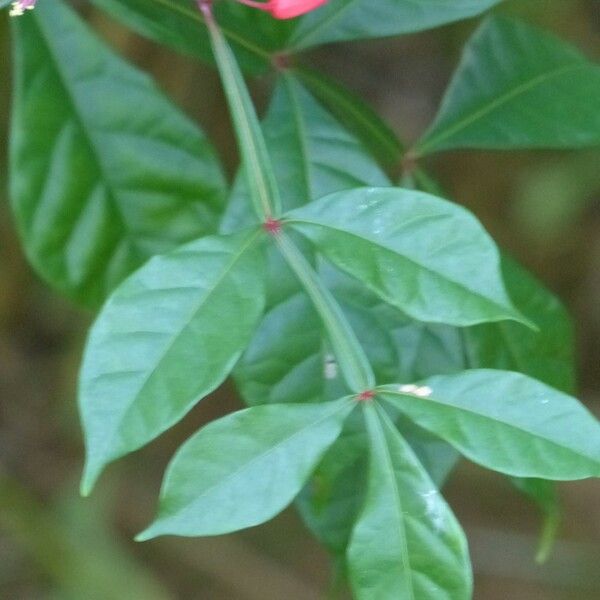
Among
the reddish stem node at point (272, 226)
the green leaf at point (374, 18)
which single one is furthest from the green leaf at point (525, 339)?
the reddish stem node at point (272, 226)

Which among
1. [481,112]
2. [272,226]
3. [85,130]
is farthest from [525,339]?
[85,130]

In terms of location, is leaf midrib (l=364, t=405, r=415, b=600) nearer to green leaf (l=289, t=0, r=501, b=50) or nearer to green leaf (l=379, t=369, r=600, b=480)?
green leaf (l=379, t=369, r=600, b=480)

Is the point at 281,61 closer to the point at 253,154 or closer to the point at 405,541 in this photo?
the point at 253,154

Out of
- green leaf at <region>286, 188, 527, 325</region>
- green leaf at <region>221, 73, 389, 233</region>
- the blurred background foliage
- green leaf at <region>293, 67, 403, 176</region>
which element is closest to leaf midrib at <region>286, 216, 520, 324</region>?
green leaf at <region>286, 188, 527, 325</region>

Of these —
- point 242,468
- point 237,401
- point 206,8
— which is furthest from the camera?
point 237,401

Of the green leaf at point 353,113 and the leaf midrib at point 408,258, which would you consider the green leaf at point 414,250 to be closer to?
the leaf midrib at point 408,258
